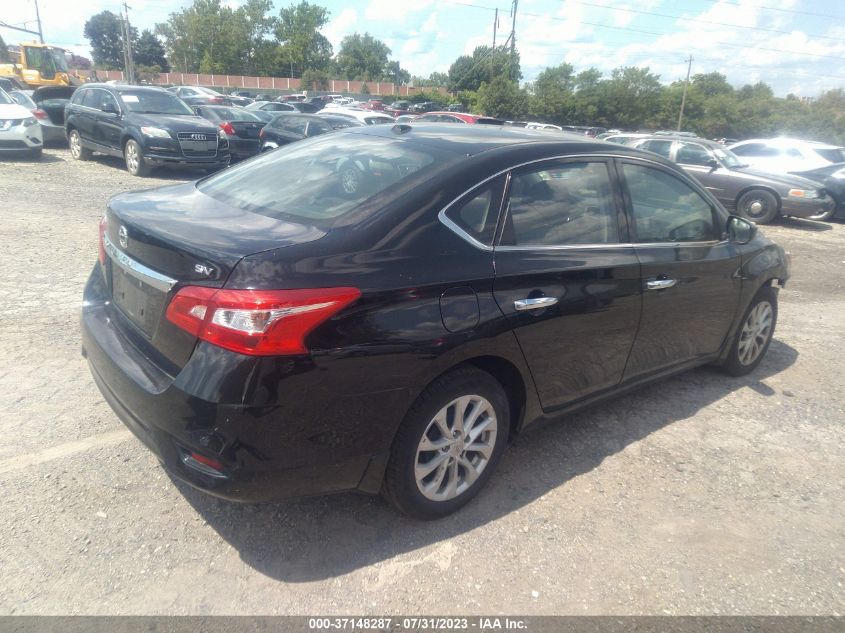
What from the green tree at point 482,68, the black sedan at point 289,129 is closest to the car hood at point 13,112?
the black sedan at point 289,129

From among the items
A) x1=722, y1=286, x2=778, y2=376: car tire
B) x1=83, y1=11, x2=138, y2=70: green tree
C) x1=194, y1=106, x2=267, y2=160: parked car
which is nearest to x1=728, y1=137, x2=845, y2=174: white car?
x1=194, y1=106, x2=267, y2=160: parked car

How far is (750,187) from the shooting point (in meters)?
13.0

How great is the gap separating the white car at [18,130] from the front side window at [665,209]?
13.4m

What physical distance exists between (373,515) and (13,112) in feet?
45.4

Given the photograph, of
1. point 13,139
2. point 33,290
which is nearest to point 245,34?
point 13,139

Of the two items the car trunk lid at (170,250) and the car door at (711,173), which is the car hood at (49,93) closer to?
the car door at (711,173)

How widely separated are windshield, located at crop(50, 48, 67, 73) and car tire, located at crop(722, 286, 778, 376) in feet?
120

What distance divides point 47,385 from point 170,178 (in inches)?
390

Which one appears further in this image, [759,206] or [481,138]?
[759,206]

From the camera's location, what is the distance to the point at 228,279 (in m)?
2.32

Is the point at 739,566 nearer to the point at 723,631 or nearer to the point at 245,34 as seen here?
the point at 723,631

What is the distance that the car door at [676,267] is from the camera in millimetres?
3650

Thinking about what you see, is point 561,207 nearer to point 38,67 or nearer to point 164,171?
point 164,171

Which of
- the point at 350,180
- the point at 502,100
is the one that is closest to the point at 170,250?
the point at 350,180
